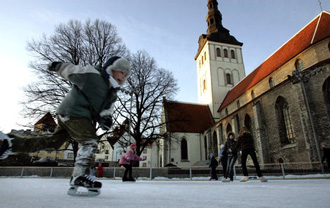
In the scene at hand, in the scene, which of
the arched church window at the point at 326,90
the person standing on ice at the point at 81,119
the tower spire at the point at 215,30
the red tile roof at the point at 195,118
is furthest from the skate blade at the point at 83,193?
the tower spire at the point at 215,30

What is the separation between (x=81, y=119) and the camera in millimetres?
2215

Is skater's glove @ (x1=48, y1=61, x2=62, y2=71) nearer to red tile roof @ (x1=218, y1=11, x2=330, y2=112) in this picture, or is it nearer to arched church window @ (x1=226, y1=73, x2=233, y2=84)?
red tile roof @ (x1=218, y1=11, x2=330, y2=112)

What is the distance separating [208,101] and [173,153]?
12340 millimetres

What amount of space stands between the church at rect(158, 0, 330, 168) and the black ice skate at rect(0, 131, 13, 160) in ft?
47.0

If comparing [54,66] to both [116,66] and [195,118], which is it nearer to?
[116,66]

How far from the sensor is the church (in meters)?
14.2

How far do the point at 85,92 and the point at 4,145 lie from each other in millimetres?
961

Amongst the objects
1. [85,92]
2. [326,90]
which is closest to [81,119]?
[85,92]

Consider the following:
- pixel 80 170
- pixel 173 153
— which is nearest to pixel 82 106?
pixel 80 170

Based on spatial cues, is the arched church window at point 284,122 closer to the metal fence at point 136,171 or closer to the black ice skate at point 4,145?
the metal fence at point 136,171

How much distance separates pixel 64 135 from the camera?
2385mm

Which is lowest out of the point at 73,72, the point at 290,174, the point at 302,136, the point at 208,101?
the point at 290,174

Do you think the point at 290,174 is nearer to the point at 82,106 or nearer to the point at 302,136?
the point at 302,136

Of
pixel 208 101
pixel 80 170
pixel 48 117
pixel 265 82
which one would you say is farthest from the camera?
pixel 208 101
